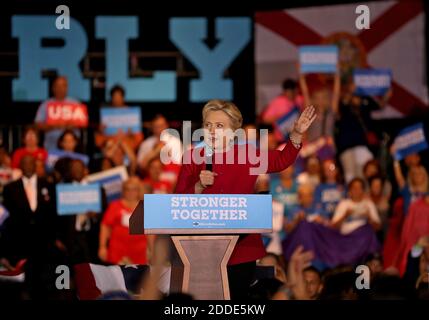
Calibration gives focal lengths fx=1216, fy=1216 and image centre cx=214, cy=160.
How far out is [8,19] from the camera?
15.8m

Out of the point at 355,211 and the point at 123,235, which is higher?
the point at 355,211

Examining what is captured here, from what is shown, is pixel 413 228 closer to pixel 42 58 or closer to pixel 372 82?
pixel 372 82

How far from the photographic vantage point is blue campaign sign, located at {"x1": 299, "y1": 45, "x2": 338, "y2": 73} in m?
13.5

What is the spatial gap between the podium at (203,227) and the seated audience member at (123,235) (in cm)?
422

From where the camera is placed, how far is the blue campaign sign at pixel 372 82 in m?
14.2

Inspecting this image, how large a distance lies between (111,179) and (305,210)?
2.09 meters

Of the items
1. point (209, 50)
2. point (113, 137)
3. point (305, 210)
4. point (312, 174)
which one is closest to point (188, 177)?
point (305, 210)

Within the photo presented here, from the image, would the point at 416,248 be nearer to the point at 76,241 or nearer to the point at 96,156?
the point at 76,241

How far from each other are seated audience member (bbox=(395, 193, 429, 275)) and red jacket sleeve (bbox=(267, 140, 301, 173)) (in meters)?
4.57

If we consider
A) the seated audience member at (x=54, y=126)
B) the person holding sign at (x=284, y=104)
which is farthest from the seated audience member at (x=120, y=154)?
the person holding sign at (x=284, y=104)

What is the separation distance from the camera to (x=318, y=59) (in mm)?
13875

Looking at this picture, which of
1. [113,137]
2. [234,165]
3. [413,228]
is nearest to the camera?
[234,165]

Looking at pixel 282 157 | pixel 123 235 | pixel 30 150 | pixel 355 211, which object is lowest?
pixel 282 157
